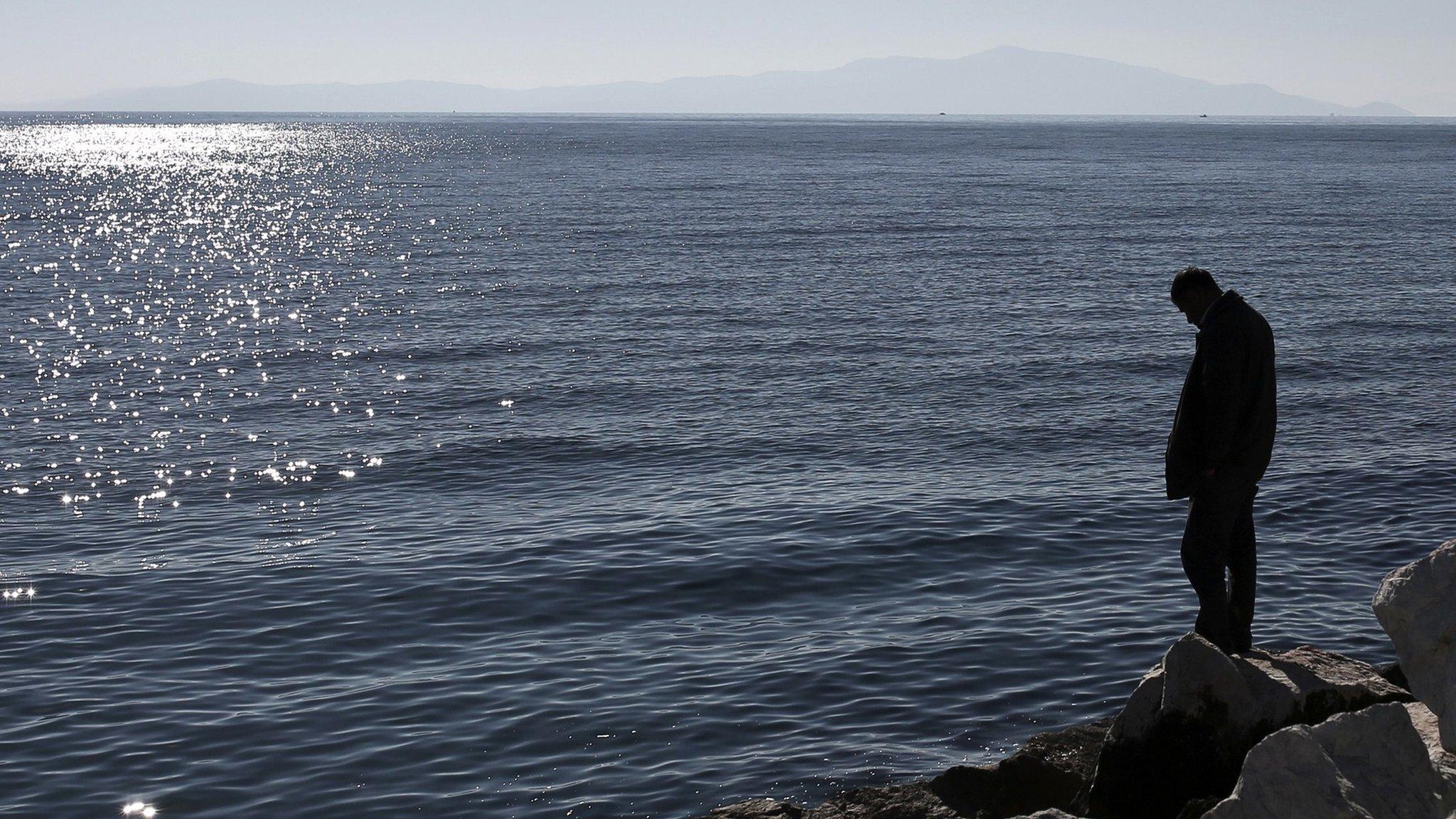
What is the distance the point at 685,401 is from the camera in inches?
1029

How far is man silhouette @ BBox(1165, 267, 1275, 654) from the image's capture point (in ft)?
31.3

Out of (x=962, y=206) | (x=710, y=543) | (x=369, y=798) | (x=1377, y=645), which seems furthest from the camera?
(x=962, y=206)

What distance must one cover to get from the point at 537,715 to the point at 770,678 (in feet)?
7.23

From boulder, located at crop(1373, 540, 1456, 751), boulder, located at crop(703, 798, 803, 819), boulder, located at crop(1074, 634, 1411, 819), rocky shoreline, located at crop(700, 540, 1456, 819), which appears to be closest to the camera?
rocky shoreline, located at crop(700, 540, 1456, 819)

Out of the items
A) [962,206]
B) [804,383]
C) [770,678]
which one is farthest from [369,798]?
[962,206]

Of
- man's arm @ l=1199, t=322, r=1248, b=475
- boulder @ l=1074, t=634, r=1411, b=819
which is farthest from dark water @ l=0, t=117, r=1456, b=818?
man's arm @ l=1199, t=322, r=1248, b=475

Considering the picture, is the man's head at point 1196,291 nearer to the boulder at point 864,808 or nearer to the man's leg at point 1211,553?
the man's leg at point 1211,553

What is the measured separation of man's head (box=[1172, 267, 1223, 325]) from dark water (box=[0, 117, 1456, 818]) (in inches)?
159

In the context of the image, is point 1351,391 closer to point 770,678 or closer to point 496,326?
point 770,678

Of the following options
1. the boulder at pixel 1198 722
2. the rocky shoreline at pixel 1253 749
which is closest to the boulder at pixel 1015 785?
the rocky shoreline at pixel 1253 749

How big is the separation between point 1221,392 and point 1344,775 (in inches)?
105

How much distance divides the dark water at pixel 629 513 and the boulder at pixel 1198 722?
1.75 meters

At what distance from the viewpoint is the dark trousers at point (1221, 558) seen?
390 inches

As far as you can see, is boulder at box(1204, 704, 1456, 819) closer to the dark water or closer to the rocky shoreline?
the rocky shoreline
